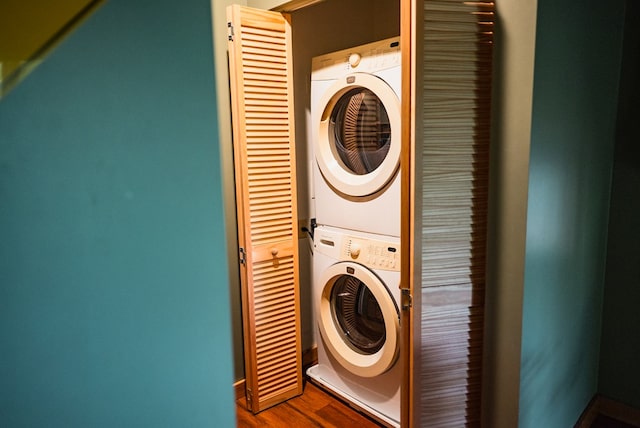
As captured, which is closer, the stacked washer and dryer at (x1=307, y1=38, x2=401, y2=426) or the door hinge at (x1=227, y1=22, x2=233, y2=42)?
the stacked washer and dryer at (x1=307, y1=38, x2=401, y2=426)

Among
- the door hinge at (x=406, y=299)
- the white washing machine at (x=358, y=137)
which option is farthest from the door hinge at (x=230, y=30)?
the door hinge at (x=406, y=299)

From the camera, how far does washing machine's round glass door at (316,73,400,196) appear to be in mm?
1922

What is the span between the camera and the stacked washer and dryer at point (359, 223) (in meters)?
1.96

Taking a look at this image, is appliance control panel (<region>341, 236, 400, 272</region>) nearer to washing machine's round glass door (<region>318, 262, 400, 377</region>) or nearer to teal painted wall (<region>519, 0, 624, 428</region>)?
washing machine's round glass door (<region>318, 262, 400, 377</region>)

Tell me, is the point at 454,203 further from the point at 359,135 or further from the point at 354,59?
the point at 354,59

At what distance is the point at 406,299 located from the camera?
1646mm

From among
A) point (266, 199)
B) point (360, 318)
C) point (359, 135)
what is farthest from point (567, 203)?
point (266, 199)

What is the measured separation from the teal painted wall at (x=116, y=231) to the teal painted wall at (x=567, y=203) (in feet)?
4.17

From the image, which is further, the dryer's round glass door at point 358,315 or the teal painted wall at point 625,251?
the dryer's round glass door at point 358,315

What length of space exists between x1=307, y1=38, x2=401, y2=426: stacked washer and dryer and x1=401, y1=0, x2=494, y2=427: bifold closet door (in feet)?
1.01

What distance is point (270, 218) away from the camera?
227cm

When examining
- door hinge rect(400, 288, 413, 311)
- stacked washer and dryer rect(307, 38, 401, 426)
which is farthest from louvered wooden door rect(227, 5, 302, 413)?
A: door hinge rect(400, 288, 413, 311)

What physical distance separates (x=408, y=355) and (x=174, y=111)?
1343 mm

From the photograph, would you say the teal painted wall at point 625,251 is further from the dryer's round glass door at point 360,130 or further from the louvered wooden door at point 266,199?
the louvered wooden door at point 266,199
